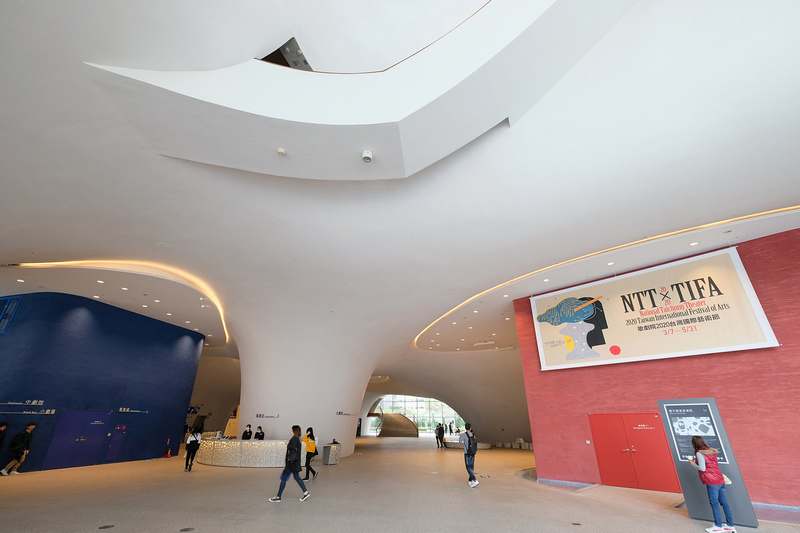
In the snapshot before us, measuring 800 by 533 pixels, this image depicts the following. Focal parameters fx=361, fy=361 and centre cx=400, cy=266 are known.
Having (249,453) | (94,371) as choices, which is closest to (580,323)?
(249,453)

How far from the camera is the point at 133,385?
13.9 m

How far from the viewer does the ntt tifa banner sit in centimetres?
789

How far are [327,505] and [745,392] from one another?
28.7 feet

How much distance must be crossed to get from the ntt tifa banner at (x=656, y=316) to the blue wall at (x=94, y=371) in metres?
14.9

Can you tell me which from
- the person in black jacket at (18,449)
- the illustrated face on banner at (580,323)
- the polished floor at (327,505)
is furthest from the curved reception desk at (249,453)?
the illustrated face on banner at (580,323)

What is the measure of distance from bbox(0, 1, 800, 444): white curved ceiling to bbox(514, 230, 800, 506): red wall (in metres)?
1.09

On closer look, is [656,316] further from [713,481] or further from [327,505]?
[327,505]

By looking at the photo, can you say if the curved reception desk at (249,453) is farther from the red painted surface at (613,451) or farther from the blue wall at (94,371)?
the red painted surface at (613,451)

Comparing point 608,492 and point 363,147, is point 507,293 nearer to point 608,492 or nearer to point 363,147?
point 608,492

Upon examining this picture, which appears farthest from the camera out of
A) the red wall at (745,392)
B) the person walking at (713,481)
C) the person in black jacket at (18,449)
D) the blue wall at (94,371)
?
the blue wall at (94,371)

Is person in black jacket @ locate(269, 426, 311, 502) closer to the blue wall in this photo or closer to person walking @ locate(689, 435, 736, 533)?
person walking @ locate(689, 435, 736, 533)

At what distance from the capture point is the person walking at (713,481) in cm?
510

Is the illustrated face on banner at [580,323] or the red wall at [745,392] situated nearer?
the red wall at [745,392]

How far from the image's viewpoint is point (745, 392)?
7.55 m
